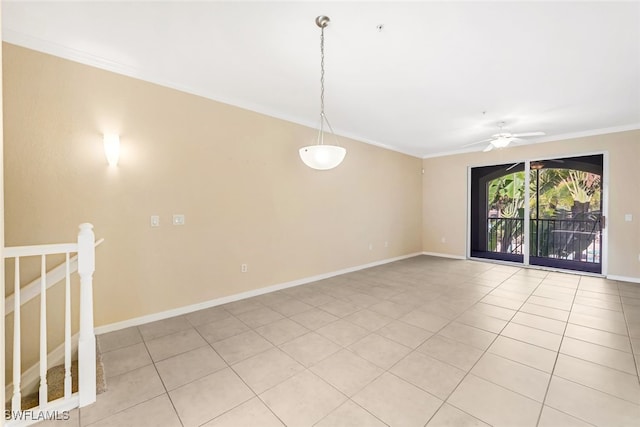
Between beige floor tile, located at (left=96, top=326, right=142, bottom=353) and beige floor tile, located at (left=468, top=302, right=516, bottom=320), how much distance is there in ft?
12.4

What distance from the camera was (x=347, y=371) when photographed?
2301 mm

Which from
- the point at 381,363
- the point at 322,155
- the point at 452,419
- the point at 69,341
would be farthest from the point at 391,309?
the point at 69,341

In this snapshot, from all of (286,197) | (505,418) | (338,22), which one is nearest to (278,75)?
(338,22)

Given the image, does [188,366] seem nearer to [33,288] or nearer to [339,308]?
[33,288]

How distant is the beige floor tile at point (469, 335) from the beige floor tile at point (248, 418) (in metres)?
1.90

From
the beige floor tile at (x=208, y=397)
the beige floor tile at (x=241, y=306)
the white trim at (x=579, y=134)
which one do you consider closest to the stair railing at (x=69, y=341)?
the beige floor tile at (x=208, y=397)

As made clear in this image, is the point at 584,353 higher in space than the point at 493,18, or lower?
lower

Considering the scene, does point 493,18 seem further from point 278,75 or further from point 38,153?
point 38,153

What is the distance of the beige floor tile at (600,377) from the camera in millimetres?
2041

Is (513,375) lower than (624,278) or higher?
lower

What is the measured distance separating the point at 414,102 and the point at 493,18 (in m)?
1.63

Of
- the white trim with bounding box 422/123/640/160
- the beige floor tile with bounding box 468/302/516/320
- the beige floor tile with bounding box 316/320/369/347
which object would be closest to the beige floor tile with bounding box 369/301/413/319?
the beige floor tile with bounding box 316/320/369/347

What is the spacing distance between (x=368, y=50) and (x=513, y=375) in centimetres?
306

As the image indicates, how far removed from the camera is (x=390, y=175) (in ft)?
21.0
